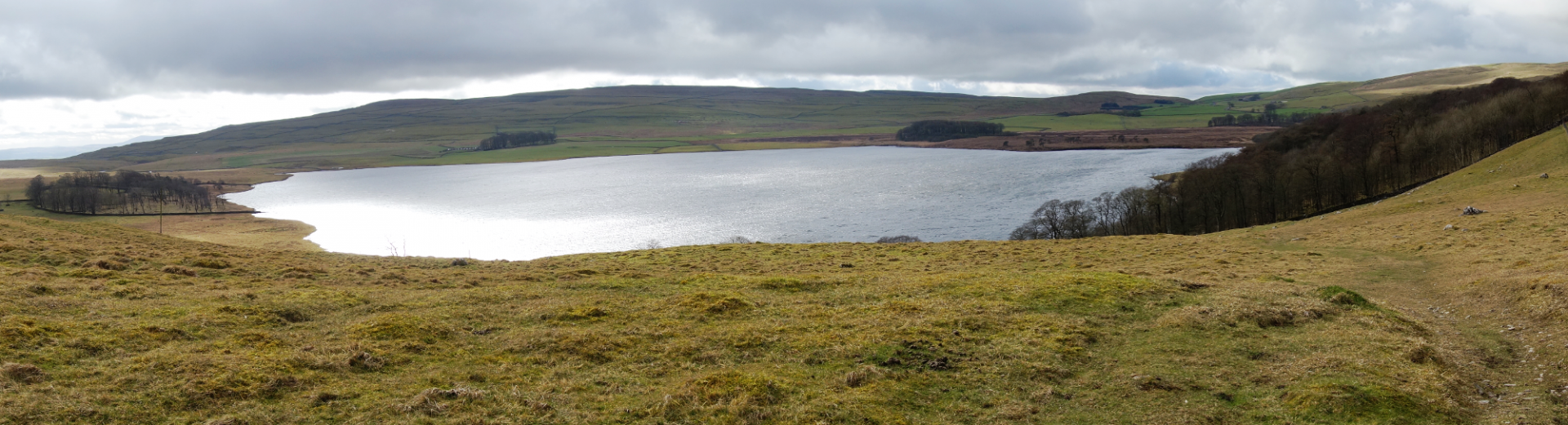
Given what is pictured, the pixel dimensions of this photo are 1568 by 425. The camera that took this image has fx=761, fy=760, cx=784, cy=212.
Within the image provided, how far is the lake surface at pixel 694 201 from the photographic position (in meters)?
77.6

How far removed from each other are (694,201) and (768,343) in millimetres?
92821

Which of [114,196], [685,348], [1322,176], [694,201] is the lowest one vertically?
[694,201]

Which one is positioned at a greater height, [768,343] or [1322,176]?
[1322,176]

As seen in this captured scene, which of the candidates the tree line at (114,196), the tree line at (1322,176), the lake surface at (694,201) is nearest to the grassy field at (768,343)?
the tree line at (1322,176)

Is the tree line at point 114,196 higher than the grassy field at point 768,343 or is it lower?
higher

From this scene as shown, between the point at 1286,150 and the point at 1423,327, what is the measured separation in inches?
3191

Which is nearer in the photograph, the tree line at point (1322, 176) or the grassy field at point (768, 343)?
the grassy field at point (768, 343)

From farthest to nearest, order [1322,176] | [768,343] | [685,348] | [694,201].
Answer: [694,201]
[1322,176]
[768,343]
[685,348]

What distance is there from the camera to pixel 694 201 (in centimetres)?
10619

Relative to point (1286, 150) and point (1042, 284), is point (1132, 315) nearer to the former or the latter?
point (1042, 284)

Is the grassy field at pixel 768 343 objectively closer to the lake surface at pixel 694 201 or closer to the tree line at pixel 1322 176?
the tree line at pixel 1322 176

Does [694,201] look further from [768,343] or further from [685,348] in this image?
[685,348]

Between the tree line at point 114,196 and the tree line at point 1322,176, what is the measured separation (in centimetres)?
12003

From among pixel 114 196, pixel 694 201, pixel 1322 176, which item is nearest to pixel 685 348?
pixel 1322 176
